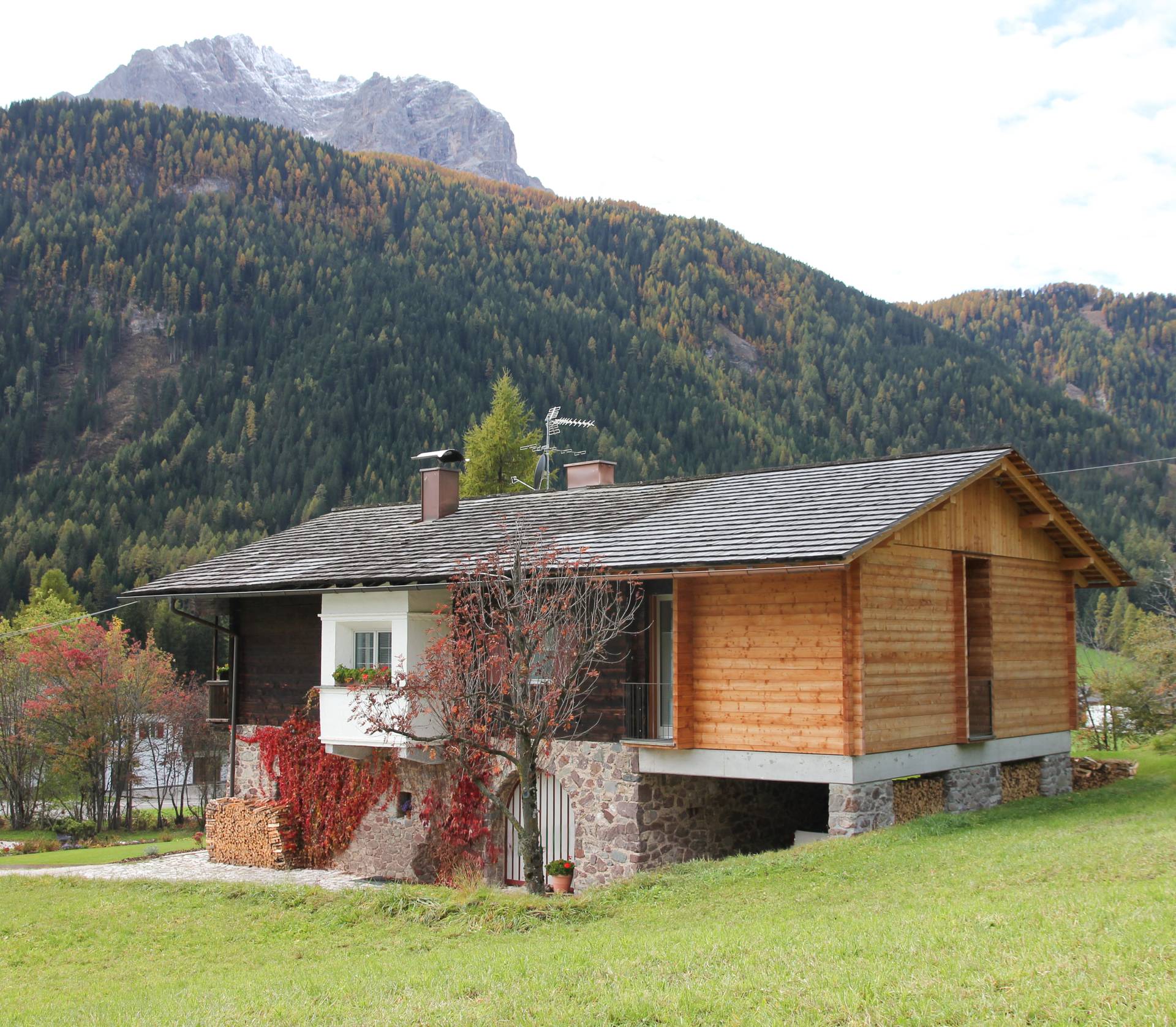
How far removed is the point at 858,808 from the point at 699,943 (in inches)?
247

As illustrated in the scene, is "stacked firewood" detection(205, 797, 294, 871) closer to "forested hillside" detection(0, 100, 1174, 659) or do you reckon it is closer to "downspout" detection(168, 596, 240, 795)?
"downspout" detection(168, 596, 240, 795)

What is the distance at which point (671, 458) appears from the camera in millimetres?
94125

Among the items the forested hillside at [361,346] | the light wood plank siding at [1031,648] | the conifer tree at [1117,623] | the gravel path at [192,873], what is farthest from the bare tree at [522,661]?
the forested hillside at [361,346]

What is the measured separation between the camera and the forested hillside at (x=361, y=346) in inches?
3701

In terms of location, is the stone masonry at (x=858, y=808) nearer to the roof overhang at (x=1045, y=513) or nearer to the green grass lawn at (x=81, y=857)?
the roof overhang at (x=1045, y=513)

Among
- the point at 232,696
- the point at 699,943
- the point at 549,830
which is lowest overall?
the point at 549,830

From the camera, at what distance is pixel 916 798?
1709 cm

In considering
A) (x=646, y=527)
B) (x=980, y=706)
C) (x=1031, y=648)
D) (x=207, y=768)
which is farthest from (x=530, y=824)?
(x=207, y=768)

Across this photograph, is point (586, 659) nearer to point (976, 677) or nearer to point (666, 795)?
point (666, 795)

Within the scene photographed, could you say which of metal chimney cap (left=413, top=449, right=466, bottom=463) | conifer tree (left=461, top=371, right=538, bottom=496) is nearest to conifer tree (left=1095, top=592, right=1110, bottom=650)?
conifer tree (left=461, top=371, right=538, bottom=496)

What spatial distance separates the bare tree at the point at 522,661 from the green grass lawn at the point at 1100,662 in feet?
70.6

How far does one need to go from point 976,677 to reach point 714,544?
20.1 ft

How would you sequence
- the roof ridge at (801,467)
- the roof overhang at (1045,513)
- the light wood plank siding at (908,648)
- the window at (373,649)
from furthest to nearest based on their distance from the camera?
the window at (373,649) → the roof ridge at (801,467) → the roof overhang at (1045,513) → the light wood plank siding at (908,648)

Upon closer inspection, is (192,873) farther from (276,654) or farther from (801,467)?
(801,467)
